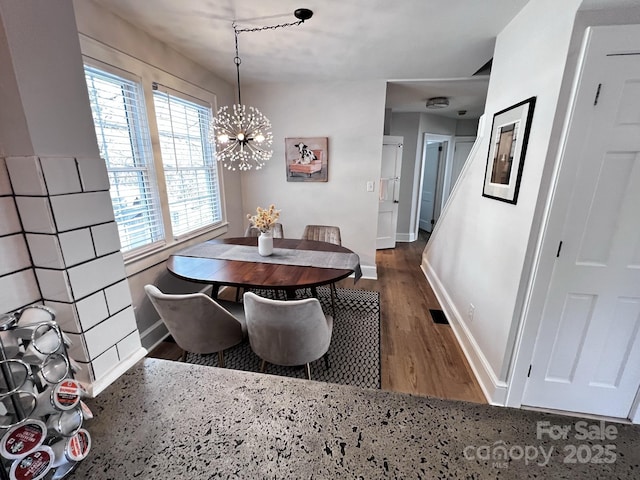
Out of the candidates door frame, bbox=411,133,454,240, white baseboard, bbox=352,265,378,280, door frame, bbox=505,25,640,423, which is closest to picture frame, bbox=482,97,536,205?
door frame, bbox=505,25,640,423

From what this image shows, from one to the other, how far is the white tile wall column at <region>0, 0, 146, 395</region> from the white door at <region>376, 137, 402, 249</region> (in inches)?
169

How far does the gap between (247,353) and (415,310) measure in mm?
1748

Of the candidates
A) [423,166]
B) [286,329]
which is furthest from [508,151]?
[423,166]

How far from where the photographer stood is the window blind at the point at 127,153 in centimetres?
184

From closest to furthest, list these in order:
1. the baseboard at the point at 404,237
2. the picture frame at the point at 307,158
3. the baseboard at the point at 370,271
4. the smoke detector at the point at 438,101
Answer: the picture frame at the point at 307,158 → the baseboard at the point at 370,271 → the smoke detector at the point at 438,101 → the baseboard at the point at 404,237

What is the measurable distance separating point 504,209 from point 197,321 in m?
2.03

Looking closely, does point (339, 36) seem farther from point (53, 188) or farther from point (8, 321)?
point (8, 321)

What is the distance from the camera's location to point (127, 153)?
205cm

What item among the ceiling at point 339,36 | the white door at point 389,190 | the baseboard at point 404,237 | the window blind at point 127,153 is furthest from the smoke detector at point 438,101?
the window blind at point 127,153

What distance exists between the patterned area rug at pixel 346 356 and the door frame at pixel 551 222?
91 centimetres

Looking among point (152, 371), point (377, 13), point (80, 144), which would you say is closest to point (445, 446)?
point (152, 371)

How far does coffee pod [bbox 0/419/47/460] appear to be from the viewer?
1.37 feet

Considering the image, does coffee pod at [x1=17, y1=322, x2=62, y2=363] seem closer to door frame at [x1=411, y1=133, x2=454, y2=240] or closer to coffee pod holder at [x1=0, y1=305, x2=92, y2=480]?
coffee pod holder at [x1=0, y1=305, x2=92, y2=480]

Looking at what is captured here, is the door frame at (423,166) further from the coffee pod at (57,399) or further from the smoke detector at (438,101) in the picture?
the coffee pod at (57,399)
